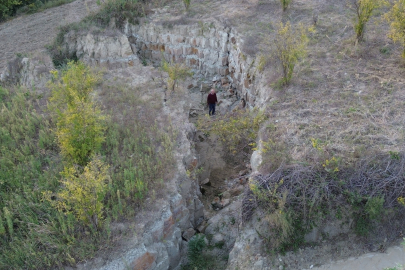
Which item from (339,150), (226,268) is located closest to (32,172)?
(226,268)

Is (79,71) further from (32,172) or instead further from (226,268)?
(226,268)

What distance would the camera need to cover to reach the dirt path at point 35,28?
573 inches

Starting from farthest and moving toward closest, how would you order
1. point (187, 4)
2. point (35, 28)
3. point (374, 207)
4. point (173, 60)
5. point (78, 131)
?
point (35, 28), point (173, 60), point (187, 4), point (78, 131), point (374, 207)

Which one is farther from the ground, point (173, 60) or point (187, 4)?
point (187, 4)

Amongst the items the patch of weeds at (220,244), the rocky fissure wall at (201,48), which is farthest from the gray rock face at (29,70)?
the patch of weeds at (220,244)

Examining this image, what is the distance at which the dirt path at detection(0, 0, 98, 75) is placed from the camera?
14559 mm

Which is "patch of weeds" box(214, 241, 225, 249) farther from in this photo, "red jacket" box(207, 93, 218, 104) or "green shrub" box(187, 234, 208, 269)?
"red jacket" box(207, 93, 218, 104)

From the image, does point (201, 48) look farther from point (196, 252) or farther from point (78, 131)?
point (196, 252)

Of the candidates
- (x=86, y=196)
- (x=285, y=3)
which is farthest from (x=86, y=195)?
(x=285, y=3)

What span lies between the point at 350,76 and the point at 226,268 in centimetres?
699

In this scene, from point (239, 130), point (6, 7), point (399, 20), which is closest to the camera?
point (399, 20)

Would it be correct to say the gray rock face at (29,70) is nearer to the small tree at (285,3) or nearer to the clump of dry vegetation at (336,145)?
the clump of dry vegetation at (336,145)

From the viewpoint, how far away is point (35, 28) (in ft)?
53.5

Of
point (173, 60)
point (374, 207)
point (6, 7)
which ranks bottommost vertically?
point (374, 207)
